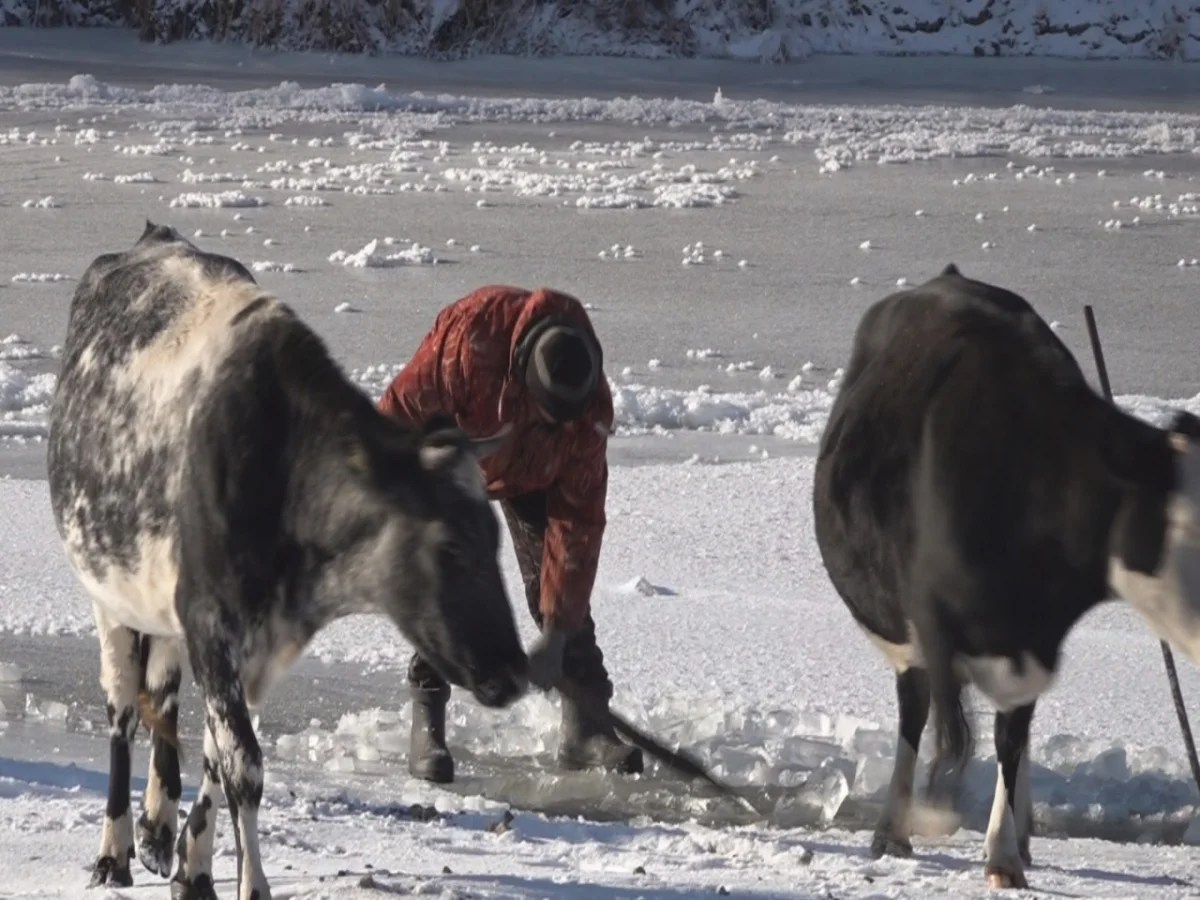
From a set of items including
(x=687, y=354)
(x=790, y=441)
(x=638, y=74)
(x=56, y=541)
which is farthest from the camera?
(x=638, y=74)

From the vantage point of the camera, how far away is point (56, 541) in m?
6.69

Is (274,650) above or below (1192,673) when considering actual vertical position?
above

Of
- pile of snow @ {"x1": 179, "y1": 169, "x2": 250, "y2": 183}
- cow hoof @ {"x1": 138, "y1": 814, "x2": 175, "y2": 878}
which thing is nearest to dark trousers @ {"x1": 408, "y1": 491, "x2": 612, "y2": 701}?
cow hoof @ {"x1": 138, "y1": 814, "x2": 175, "y2": 878}

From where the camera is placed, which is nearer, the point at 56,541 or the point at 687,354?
the point at 56,541

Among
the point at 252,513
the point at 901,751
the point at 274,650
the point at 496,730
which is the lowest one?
the point at 496,730

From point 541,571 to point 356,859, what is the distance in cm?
116

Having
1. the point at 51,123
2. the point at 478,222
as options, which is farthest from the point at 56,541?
the point at 51,123

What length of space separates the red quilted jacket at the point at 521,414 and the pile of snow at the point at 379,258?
6.96m

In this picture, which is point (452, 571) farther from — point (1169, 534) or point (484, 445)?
point (1169, 534)

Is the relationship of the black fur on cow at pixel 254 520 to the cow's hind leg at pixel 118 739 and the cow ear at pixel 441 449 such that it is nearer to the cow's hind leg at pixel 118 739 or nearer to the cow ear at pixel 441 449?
the cow ear at pixel 441 449

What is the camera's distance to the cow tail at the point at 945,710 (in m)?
3.88

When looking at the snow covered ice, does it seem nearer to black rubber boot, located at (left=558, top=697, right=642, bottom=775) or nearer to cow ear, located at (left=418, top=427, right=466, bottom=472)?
black rubber boot, located at (left=558, top=697, right=642, bottom=775)

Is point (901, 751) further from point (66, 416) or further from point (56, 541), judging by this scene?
point (56, 541)

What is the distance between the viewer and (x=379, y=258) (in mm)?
11859
